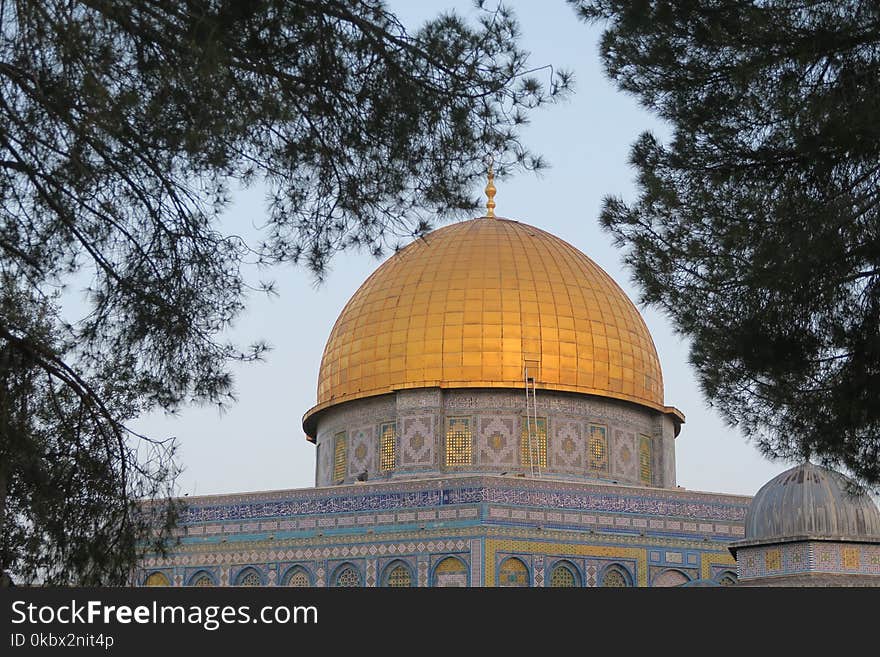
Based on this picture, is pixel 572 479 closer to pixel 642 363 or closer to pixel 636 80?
pixel 642 363

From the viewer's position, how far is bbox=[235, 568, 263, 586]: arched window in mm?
21984

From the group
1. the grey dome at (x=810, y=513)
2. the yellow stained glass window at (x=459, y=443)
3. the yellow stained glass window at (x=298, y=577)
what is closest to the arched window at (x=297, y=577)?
the yellow stained glass window at (x=298, y=577)

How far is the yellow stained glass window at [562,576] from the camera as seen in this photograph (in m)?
20.9

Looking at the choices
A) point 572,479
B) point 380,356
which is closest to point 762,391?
point 572,479

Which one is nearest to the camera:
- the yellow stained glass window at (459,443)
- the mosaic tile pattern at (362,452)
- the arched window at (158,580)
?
the arched window at (158,580)

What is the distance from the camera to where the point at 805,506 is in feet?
A: 59.6

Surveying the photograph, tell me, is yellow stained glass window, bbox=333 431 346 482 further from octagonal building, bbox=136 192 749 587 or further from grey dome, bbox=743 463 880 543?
grey dome, bbox=743 463 880 543

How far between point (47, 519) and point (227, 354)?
1503 mm

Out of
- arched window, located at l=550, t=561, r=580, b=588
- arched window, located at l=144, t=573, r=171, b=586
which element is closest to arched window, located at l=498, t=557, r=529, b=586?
arched window, located at l=550, t=561, r=580, b=588

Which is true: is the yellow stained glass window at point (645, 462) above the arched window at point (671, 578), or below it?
above

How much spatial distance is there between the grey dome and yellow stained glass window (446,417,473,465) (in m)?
5.19

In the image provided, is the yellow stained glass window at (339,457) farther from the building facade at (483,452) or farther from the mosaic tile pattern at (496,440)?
the mosaic tile pattern at (496,440)

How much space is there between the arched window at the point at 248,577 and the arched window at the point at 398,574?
200 centimetres

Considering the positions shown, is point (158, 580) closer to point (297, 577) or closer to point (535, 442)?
point (297, 577)
